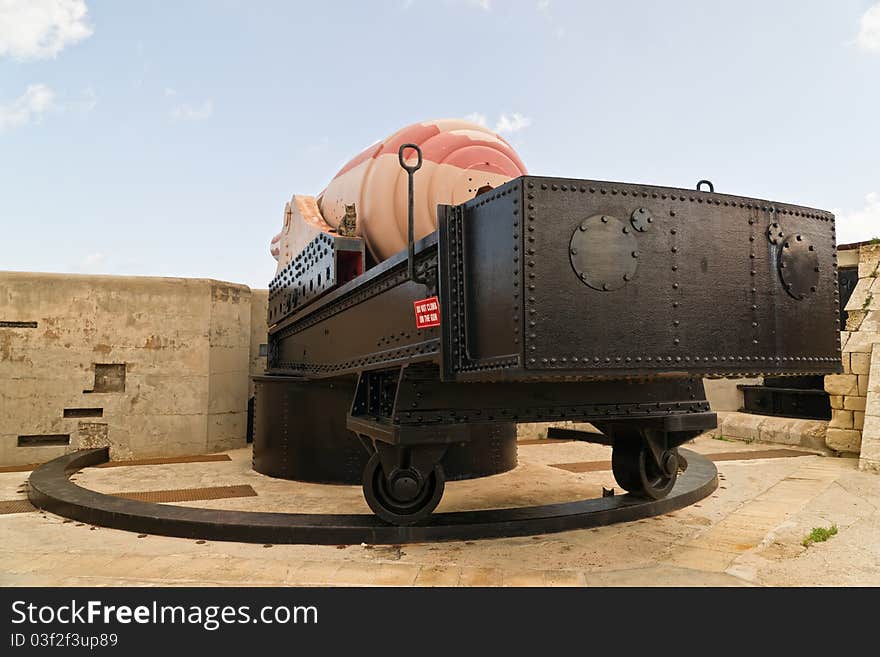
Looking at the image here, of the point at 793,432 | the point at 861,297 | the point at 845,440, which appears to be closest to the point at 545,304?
the point at 845,440

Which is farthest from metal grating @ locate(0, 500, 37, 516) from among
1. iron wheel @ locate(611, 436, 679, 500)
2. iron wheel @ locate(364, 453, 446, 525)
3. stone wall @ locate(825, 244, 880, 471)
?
stone wall @ locate(825, 244, 880, 471)

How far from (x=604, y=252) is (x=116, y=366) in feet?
21.6

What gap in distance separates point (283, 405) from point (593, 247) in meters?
3.99

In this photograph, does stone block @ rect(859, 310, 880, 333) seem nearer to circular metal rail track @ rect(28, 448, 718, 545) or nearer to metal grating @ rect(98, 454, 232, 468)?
circular metal rail track @ rect(28, 448, 718, 545)

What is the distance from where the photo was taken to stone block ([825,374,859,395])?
24.6ft

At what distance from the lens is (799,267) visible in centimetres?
362

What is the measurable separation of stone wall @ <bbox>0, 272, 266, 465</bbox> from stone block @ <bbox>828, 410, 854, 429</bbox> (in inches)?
280

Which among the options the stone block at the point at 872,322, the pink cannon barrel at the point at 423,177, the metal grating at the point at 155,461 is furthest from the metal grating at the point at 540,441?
the pink cannon barrel at the point at 423,177

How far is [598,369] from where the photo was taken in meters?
3.02

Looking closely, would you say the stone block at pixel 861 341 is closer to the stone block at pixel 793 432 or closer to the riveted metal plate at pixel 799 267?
the stone block at pixel 793 432

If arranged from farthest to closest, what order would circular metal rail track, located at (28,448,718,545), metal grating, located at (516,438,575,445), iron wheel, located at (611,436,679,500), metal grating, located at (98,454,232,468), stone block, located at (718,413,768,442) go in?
1. stone block, located at (718,413,768,442)
2. metal grating, located at (516,438,575,445)
3. metal grating, located at (98,454,232,468)
4. iron wheel, located at (611,436,679,500)
5. circular metal rail track, located at (28,448,718,545)

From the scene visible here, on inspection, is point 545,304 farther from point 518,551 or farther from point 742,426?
point 742,426
